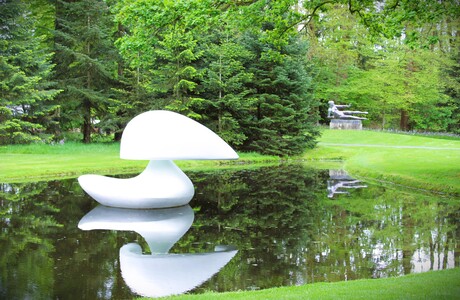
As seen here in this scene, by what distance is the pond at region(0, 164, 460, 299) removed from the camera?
7950 millimetres

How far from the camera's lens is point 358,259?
914 centimetres

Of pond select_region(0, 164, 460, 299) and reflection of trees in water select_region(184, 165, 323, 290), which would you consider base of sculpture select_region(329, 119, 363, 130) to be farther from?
pond select_region(0, 164, 460, 299)

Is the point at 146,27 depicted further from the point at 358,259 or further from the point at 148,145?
the point at 358,259

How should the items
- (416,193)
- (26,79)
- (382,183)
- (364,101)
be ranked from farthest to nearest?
(364,101) < (26,79) < (382,183) < (416,193)

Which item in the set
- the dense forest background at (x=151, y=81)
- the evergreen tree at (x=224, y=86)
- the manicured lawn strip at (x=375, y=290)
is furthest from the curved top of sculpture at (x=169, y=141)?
the evergreen tree at (x=224, y=86)

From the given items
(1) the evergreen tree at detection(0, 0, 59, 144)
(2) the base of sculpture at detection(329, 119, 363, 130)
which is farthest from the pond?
(2) the base of sculpture at detection(329, 119, 363, 130)

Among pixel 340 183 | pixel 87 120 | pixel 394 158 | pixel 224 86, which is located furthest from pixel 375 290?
pixel 87 120

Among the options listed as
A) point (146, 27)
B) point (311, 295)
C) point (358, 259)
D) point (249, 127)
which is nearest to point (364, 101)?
point (249, 127)

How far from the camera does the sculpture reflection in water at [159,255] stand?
7.83 m

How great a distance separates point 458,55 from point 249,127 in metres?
20.6

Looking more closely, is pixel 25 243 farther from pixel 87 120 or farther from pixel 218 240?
pixel 87 120

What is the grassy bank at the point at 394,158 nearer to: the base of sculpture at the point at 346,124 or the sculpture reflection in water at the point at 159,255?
the base of sculpture at the point at 346,124

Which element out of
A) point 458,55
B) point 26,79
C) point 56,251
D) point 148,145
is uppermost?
point 458,55

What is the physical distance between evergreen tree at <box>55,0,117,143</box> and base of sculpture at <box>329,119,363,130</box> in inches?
692
